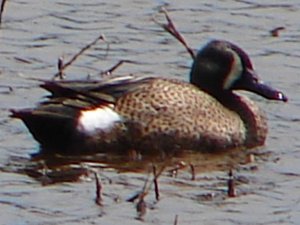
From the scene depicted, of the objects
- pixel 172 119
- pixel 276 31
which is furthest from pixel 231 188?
pixel 276 31

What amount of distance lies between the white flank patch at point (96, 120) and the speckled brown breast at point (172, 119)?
0.08 meters

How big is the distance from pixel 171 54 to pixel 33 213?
404 centimetres

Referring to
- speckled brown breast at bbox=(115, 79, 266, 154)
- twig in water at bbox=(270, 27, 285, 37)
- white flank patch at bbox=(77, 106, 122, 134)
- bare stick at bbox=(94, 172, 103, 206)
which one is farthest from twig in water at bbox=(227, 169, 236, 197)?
twig in water at bbox=(270, 27, 285, 37)

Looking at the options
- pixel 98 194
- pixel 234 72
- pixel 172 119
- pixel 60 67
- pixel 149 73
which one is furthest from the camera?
pixel 149 73

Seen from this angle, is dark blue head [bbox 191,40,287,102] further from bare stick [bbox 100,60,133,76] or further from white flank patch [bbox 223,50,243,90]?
bare stick [bbox 100,60,133,76]

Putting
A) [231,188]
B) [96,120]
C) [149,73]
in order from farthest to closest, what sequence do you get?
[149,73] < [96,120] < [231,188]

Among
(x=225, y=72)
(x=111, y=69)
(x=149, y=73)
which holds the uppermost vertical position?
(x=225, y=72)

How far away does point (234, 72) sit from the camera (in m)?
11.4

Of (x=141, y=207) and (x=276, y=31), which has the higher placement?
(x=276, y=31)

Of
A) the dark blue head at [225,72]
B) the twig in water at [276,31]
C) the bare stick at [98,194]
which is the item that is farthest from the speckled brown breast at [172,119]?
the twig in water at [276,31]

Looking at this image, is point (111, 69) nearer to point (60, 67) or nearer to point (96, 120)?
point (60, 67)

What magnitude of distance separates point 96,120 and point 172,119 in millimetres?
512

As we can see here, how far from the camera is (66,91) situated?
10.7 m

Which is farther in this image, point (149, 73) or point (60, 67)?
point (149, 73)
